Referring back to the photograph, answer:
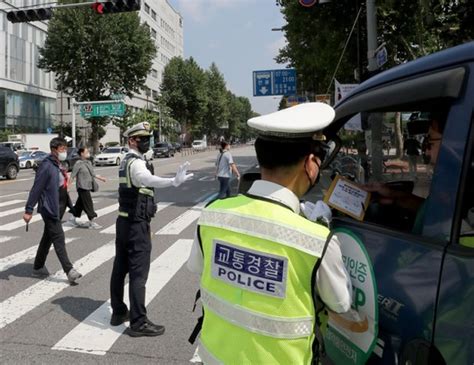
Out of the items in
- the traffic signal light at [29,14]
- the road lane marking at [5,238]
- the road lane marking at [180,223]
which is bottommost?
the road lane marking at [5,238]

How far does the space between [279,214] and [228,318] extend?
1.31 feet

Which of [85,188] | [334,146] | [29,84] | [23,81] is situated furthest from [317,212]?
[29,84]

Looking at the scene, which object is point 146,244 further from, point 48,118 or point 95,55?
point 48,118

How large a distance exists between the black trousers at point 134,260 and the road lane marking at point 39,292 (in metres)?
1.35

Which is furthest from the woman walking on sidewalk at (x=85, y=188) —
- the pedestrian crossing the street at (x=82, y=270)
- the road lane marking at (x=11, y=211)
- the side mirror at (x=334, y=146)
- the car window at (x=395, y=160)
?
the side mirror at (x=334, y=146)

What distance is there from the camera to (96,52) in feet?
136

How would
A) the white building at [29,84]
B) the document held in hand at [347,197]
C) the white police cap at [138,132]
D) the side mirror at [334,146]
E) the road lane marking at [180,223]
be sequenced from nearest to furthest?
the document held in hand at [347,197]
the side mirror at [334,146]
the white police cap at [138,132]
the road lane marking at [180,223]
the white building at [29,84]

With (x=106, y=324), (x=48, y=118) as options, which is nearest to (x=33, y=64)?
(x=48, y=118)

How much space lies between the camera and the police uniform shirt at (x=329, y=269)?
5.07 ft

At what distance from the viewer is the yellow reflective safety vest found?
1.53m

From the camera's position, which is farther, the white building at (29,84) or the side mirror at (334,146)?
the white building at (29,84)

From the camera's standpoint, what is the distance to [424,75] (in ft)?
6.10

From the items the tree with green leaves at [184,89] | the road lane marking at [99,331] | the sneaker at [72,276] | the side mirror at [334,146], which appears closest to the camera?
the side mirror at [334,146]

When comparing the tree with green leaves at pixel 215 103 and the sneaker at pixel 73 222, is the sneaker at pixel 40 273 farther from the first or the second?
the tree with green leaves at pixel 215 103
